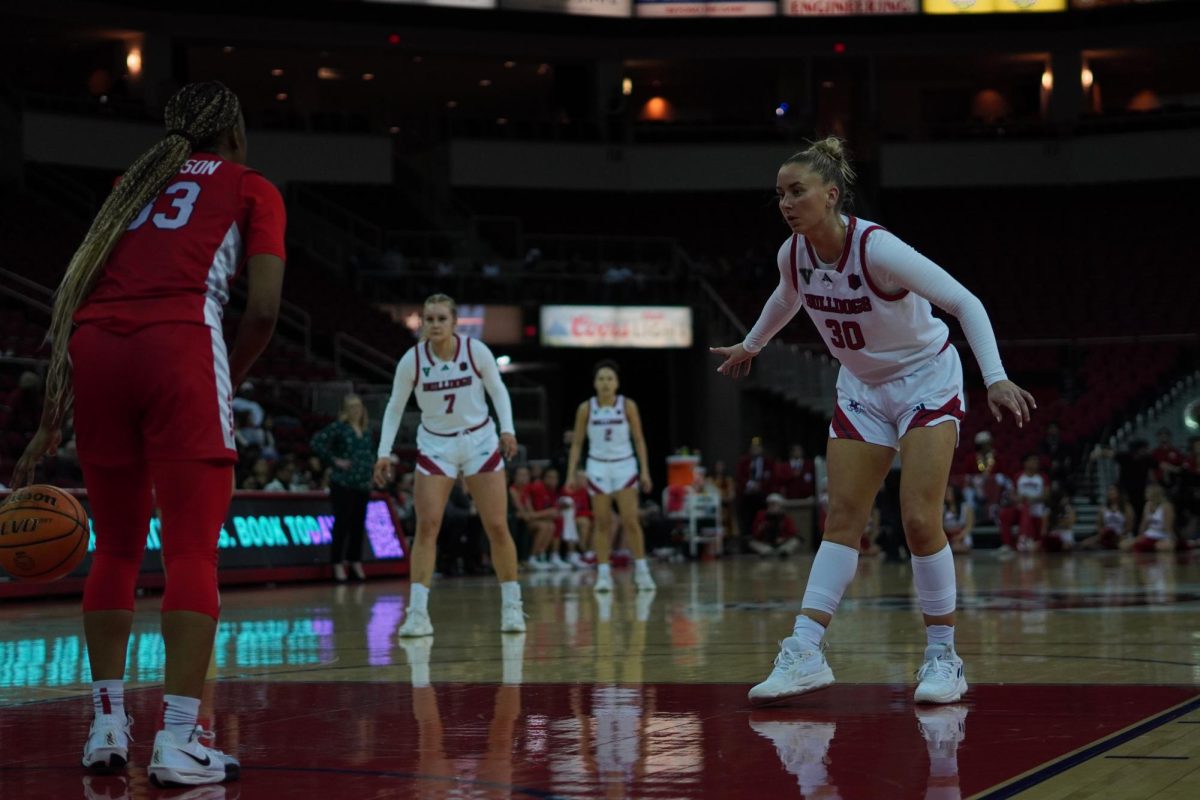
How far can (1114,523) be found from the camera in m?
23.3

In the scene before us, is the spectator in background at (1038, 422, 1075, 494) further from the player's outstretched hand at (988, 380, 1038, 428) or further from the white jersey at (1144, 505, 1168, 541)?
the player's outstretched hand at (988, 380, 1038, 428)

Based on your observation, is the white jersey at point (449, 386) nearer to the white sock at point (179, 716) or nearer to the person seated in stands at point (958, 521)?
the white sock at point (179, 716)

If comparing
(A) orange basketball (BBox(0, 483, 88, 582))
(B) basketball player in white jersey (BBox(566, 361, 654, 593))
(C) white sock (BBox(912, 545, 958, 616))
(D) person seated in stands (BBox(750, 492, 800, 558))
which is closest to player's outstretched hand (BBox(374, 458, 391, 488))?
(C) white sock (BBox(912, 545, 958, 616))

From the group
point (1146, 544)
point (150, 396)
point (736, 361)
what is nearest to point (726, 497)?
point (1146, 544)

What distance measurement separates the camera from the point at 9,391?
18.2m

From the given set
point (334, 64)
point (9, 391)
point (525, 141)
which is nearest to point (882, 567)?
point (9, 391)

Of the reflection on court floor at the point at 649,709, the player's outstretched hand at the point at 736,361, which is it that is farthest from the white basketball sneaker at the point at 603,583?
the player's outstretched hand at the point at 736,361

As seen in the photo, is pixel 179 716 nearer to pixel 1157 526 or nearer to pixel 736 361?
pixel 736 361

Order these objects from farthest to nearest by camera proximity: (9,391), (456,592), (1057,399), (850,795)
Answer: (1057,399) < (9,391) < (456,592) < (850,795)

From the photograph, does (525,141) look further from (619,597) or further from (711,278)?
(619,597)

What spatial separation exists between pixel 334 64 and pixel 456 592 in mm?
26664

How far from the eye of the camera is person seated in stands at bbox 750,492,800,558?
24.5 metres

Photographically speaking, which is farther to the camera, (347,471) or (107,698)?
(347,471)

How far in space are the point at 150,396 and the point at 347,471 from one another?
12701 mm
